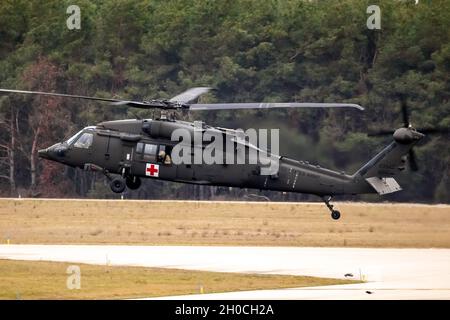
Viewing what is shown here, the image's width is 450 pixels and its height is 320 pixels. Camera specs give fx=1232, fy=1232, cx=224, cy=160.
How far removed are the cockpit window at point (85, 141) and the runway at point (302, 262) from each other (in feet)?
12.8

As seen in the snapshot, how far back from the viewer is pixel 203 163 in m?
40.6

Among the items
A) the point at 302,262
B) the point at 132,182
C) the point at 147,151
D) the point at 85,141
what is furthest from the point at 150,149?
the point at 302,262

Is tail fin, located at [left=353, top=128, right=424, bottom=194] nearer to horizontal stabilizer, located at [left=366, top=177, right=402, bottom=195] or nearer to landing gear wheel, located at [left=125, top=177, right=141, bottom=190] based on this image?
horizontal stabilizer, located at [left=366, top=177, right=402, bottom=195]

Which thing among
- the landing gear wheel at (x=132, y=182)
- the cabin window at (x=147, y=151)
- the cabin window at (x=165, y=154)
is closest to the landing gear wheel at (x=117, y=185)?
the landing gear wheel at (x=132, y=182)

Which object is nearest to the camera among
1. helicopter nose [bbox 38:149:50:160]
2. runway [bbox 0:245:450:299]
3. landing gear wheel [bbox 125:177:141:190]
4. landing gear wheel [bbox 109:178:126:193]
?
runway [bbox 0:245:450:299]

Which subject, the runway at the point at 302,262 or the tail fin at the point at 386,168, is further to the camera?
the tail fin at the point at 386,168

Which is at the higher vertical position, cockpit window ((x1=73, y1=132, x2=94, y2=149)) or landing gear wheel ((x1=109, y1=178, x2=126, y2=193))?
cockpit window ((x1=73, y1=132, x2=94, y2=149))

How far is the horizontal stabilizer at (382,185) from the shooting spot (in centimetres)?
4181

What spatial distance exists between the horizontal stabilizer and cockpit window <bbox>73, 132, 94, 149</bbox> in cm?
950

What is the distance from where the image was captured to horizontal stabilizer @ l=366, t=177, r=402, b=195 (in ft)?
137

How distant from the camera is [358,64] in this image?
8438 cm

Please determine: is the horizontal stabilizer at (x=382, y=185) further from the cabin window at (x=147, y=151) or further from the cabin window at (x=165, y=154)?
the cabin window at (x=147, y=151)

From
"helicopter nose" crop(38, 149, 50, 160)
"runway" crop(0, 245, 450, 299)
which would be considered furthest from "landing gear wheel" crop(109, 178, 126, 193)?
"helicopter nose" crop(38, 149, 50, 160)

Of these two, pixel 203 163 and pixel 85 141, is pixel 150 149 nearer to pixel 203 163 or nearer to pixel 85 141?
pixel 203 163
